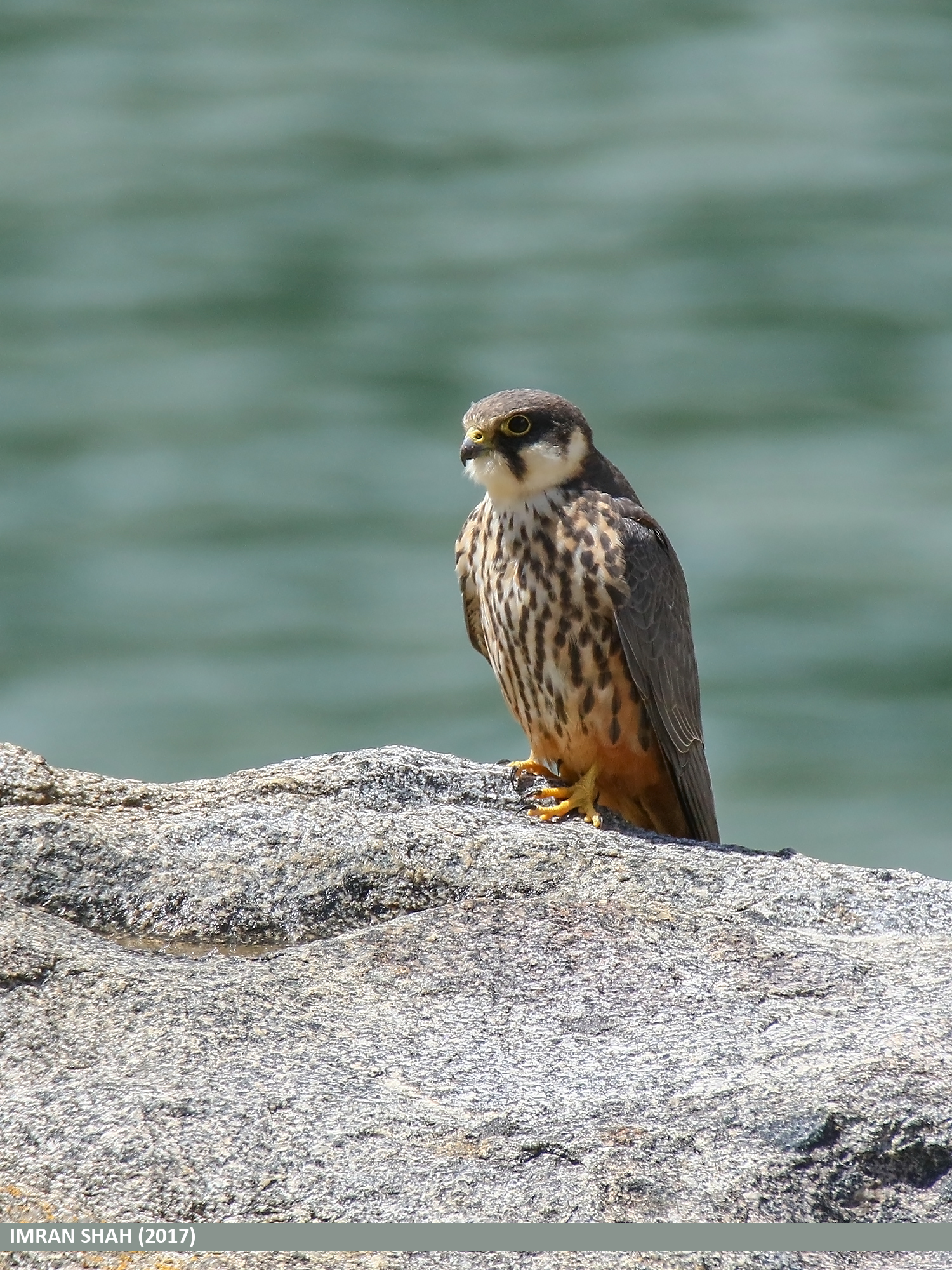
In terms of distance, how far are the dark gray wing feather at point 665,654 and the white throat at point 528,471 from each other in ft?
0.74

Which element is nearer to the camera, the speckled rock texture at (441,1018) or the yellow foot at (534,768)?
the speckled rock texture at (441,1018)

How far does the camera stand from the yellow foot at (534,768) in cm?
467

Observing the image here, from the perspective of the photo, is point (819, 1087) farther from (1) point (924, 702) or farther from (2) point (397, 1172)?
(1) point (924, 702)

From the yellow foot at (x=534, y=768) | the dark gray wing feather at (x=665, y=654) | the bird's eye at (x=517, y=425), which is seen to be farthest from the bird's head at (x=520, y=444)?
the yellow foot at (x=534, y=768)

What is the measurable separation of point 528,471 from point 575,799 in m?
1.00

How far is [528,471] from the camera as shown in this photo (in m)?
4.71

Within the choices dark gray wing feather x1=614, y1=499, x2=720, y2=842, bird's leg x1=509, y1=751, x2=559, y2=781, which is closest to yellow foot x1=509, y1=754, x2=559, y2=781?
bird's leg x1=509, y1=751, x2=559, y2=781

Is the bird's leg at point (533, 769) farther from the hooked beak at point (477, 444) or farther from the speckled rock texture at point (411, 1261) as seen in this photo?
the speckled rock texture at point (411, 1261)

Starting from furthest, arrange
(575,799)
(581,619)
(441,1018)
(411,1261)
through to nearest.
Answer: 1. (581,619)
2. (575,799)
3. (441,1018)
4. (411,1261)

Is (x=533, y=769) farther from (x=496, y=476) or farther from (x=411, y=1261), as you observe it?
(x=411, y=1261)

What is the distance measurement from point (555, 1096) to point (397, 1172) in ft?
1.10

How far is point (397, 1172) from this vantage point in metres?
2.34

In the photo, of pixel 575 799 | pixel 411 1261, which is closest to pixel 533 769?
pixel 575 799

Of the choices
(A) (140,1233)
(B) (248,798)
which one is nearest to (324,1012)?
(A) (140,1233)
